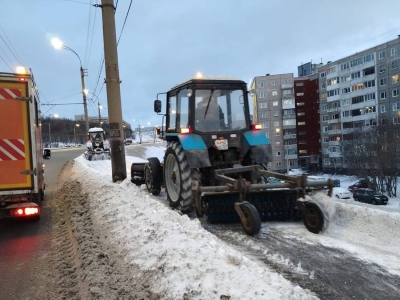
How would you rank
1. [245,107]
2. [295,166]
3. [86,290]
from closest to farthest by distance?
[86,290] < [245,107] < [295,166]

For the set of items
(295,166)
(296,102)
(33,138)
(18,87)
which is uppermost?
(296,102)

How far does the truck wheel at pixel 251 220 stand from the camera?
5094 millimetres

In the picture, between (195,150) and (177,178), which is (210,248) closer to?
(195,150)

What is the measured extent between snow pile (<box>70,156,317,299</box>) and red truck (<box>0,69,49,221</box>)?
1.74 meters

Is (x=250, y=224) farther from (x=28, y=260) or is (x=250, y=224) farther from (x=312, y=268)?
(x=28, y=260)

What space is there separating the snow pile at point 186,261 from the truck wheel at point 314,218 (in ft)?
5.49

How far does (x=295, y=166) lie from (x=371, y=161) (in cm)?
2642

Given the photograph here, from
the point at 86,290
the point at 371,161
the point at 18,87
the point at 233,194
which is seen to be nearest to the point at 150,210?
the point at 233,194

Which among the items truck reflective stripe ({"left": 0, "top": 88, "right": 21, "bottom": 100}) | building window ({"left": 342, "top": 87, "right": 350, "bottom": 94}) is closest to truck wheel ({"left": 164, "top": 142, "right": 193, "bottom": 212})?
truck reflective stripe ({"left": 0, "top": 88, "right": 21, "bottom": 100})

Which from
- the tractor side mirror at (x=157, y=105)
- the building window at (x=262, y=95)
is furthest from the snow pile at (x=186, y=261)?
the building window at (x=262, y=95)

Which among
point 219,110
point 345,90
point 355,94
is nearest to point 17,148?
point 219,110

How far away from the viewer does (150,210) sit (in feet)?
20.1

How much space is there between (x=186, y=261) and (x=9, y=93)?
5144 mm

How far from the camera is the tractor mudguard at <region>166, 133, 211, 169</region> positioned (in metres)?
6.50
